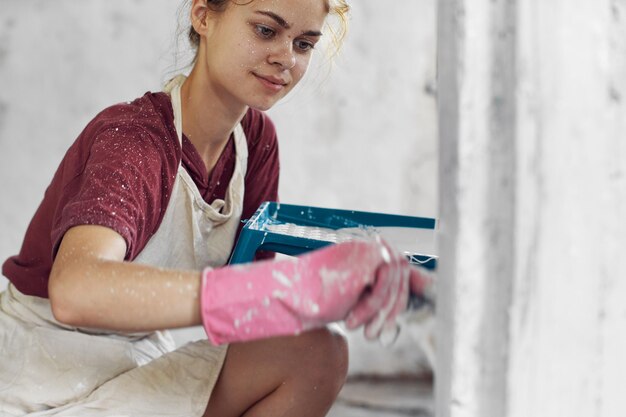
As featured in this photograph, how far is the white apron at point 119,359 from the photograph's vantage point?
1.29 metres

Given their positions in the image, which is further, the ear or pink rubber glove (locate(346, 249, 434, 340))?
the ear

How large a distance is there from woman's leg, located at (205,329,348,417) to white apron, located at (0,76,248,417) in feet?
0.11

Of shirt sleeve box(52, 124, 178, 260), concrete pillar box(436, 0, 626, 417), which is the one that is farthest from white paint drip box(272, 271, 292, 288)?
shirt sleeve box(52, 124, 178, 260)

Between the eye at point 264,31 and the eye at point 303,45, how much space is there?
0.06 m

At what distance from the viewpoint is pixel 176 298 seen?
959 millimetres

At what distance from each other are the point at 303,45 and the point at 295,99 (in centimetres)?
124

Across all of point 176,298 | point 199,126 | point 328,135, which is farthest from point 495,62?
point 328,135

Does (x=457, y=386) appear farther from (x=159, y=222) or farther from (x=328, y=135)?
(x=328, y=135)

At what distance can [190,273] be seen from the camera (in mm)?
969

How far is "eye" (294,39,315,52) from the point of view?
1485mm

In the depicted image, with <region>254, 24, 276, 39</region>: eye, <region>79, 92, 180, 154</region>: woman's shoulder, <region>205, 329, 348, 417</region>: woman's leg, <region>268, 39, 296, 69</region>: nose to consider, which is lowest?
<region>205, 329, 348, 417</region>: woman's leg

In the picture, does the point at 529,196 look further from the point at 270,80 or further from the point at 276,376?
the point at 270,80

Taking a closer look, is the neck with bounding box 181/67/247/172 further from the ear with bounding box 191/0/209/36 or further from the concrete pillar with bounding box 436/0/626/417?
the concrete pillar with bounding box 436/0/626/417

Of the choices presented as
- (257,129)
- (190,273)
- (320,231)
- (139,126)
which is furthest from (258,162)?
(190,273)
